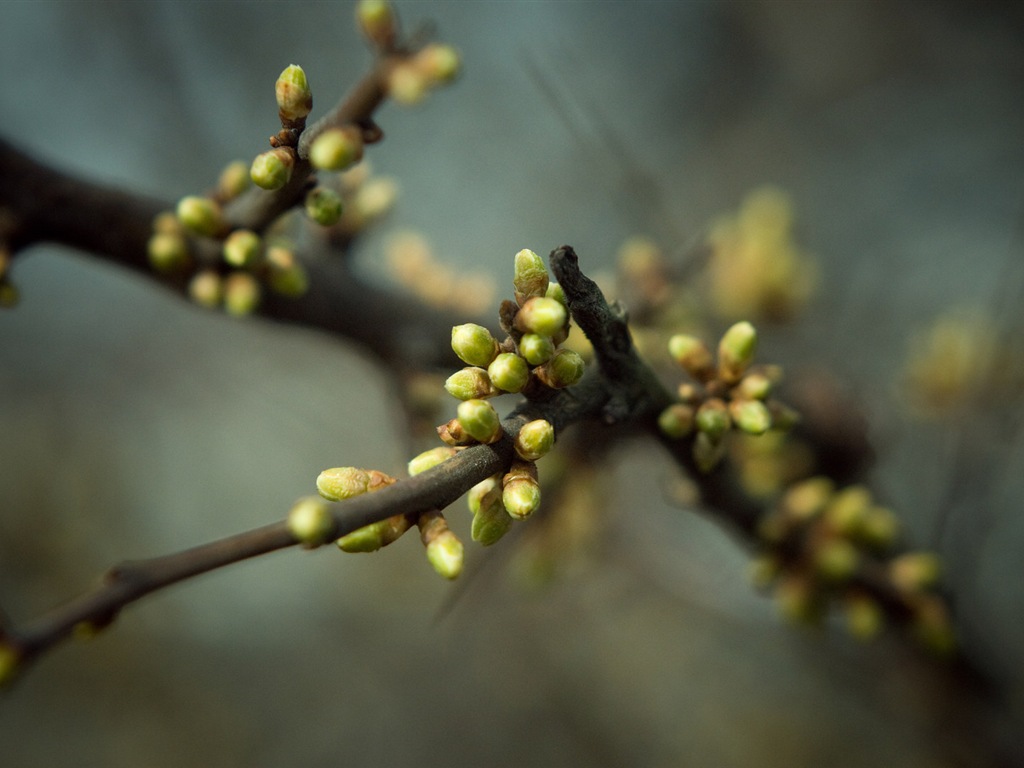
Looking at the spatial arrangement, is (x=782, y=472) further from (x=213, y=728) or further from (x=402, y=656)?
(x=213, y=728)

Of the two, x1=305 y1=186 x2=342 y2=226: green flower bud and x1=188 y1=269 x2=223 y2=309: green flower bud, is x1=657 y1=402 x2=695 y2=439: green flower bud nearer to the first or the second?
x1=305 y1=186 x2=342 y2=226: green flower bud

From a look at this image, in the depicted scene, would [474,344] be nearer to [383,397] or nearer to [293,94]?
[293,94]

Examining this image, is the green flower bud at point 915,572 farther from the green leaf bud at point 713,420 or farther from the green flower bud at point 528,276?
the green flower bud at point 528,276

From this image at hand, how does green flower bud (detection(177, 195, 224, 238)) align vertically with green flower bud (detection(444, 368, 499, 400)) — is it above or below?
above

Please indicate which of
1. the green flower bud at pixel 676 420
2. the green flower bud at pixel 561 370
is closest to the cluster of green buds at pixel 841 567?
the green flower bud at pixel 676 420

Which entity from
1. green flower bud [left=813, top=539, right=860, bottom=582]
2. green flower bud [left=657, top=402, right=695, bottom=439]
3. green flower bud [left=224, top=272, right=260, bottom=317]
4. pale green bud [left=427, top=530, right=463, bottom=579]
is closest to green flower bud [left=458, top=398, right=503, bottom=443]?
pale green bud [left=427, top=530, right=463, bottom=579]

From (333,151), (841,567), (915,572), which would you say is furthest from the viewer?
(915,572)

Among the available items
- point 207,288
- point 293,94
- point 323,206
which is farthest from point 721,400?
point 207,288
